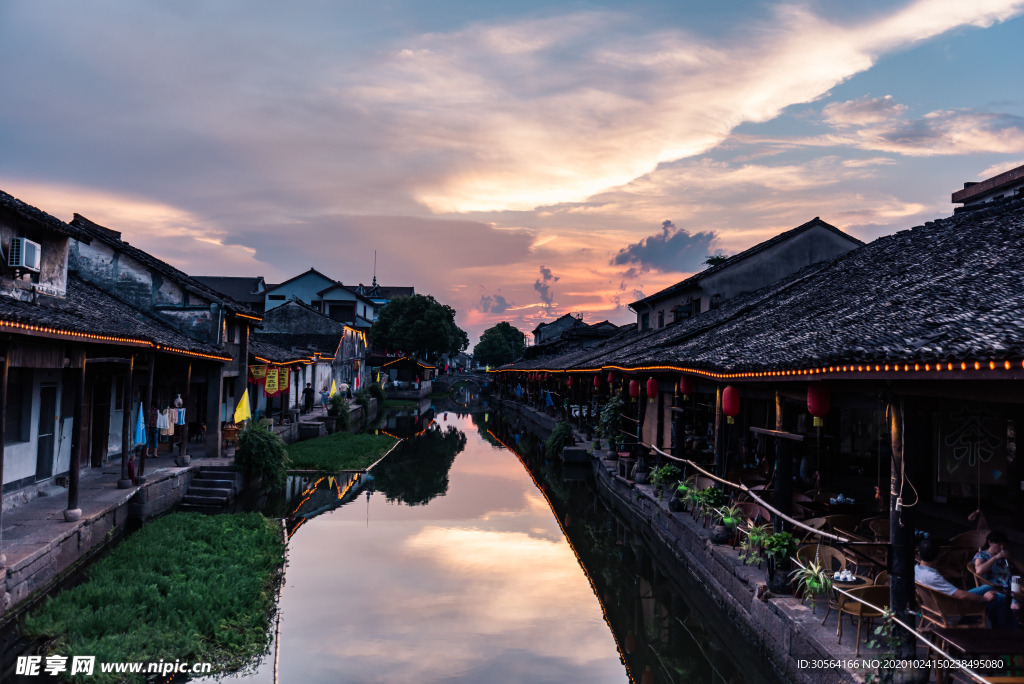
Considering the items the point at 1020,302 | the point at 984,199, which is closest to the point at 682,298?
the point at 984,199

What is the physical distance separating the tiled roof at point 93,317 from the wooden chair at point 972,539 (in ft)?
40.0

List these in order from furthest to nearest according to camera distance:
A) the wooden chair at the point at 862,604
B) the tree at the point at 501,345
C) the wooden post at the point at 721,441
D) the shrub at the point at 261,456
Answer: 1. the tree at the point at 501,345
2. the shrub at the point at 261,456
3. the wooden post at the point at 721,441
4. the wooden chair at the point at 862,604

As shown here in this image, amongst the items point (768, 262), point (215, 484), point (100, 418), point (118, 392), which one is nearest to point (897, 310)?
point (215, 484)

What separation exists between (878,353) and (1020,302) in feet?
6.47

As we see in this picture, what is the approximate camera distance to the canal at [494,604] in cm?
829

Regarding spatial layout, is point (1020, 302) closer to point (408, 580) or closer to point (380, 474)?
point (408, 580)

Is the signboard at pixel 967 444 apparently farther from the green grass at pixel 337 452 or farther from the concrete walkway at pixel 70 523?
the green grass at pixel 337 452

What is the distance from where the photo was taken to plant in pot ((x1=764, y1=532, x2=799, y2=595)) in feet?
26.3

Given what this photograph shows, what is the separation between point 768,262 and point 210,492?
2104cm

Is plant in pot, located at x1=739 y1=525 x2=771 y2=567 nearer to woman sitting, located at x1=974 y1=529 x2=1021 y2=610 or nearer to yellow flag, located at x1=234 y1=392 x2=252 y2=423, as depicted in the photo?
woman sitting, located at x1=974 y1=529 x2=1021 y2=610

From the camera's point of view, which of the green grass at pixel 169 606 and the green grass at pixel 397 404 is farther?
the green grass at pixel 397 404

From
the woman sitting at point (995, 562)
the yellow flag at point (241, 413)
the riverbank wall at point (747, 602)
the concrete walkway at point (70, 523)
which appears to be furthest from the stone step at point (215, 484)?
the woman sitting at point (995, 562)

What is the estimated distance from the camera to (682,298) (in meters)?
27.8

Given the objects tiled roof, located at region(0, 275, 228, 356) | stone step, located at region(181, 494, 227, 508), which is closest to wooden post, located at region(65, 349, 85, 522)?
tiled roof, located at region(0, 275, 228, 356)
